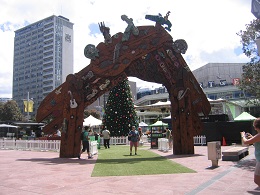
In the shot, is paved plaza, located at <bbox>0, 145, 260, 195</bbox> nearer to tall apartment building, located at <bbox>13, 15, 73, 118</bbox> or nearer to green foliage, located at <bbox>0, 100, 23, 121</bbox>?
green foliage, located at <bbox>0, 100, 23, 121</bbox>

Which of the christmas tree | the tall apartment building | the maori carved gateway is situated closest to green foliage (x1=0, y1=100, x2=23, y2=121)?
the christmas tree

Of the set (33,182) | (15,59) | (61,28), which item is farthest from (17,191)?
(15,59)

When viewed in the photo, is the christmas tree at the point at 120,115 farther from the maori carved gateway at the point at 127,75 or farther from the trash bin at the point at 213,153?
the trash bin at the point at 213,153

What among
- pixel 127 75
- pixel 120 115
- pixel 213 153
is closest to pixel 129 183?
pixel 213 153

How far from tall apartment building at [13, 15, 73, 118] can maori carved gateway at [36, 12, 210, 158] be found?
4346 inches

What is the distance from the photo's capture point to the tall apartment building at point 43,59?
122 m

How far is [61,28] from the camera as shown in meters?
126

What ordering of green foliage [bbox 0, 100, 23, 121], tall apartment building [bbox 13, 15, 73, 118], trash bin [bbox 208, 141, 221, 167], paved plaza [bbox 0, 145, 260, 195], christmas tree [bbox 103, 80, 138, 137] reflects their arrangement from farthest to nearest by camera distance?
1. tall apartment building [bbox 13, 15, 73, 118]
2. green foliage [bbox 0, 100, 23, 121]
3. christmas tree [bbox 103, 80, 138, 137]
4. trash bin [bbox 208, 141, 221, 167]
5. paved plaza [bbox 0, 145, 260, 195]

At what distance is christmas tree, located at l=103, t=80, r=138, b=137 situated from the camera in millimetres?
27125

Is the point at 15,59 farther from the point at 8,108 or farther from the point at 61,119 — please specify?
the point at 61,119

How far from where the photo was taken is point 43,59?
125188 millimetres

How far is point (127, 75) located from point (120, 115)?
1238cm

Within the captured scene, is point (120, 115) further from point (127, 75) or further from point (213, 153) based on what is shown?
point (213, 153)

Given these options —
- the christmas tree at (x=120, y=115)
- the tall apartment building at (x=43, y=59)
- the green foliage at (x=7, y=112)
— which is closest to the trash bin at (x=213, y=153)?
the christmas tree at (x=120, y=115)
